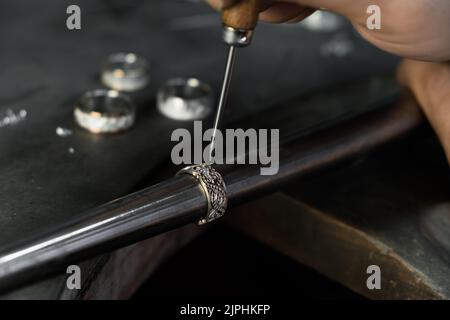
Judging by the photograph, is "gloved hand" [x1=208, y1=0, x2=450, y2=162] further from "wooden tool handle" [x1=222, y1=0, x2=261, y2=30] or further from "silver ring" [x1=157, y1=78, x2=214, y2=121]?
"silver ring" [x1=157, y1=78, x2=214, y2=121]

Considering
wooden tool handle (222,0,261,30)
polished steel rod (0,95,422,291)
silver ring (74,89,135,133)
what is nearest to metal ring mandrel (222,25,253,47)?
wooden tool handle (222,0,261,30)

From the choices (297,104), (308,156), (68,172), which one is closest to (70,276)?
(68,172)

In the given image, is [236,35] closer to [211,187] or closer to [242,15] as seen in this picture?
[242,15]

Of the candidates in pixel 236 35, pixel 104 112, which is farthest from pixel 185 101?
pixel 236 35

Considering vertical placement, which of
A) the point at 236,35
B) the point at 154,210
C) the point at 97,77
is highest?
the point at 236,35

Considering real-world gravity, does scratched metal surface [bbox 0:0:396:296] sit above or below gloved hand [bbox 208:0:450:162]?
below

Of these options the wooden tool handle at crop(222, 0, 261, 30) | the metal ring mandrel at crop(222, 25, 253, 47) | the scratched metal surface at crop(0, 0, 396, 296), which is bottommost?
the scratched metal surface at crop(0, 0, 396, 296)
